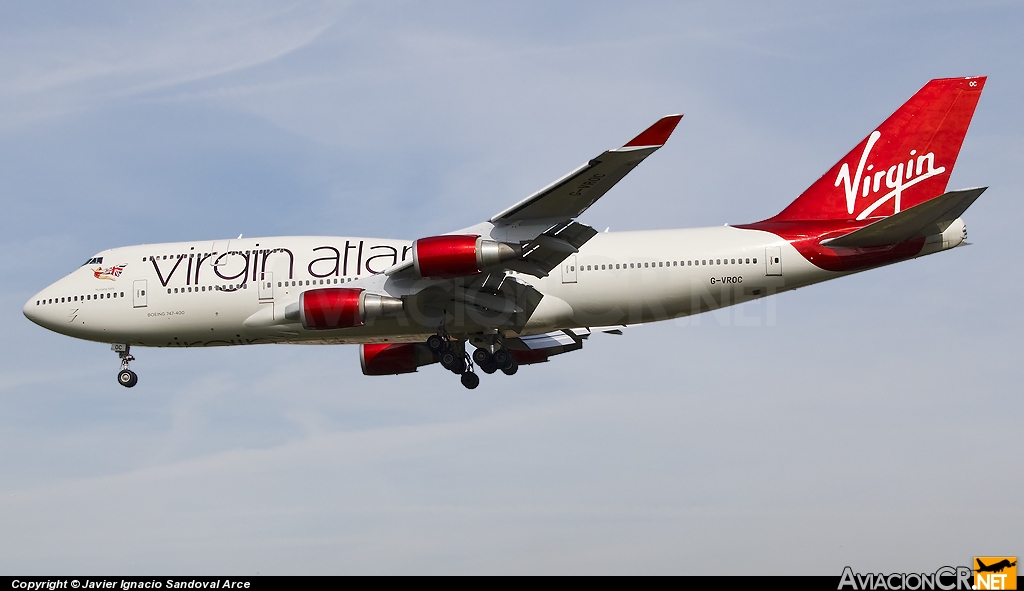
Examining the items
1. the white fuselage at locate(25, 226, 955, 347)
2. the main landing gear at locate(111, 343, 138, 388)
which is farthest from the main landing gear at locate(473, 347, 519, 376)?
the main landing gear at locate(111, 343, 138, 388)

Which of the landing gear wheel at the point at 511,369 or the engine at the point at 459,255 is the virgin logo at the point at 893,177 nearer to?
the landing gear wheel at the point at 511,369

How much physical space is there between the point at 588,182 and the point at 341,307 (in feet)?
25.9

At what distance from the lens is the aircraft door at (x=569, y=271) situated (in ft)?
98.2

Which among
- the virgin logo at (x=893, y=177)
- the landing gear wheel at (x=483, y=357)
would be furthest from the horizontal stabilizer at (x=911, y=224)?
the landing gear wheel at (x=483, y=357)

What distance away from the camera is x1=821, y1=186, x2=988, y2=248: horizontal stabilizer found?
26484 mm

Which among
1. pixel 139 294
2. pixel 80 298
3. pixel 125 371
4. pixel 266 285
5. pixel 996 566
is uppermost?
pixel 80 298

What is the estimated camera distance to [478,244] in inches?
1058

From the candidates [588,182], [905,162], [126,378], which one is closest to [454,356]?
[588,182]

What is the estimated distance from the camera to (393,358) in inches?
1367

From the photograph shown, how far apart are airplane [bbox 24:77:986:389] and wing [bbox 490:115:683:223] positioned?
0.27ft

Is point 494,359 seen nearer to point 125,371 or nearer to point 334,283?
point 334,283

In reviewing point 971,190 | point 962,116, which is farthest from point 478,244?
point 962,116

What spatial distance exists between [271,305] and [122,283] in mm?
5034

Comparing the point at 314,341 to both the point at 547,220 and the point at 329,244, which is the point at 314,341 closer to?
the point at 329,244
